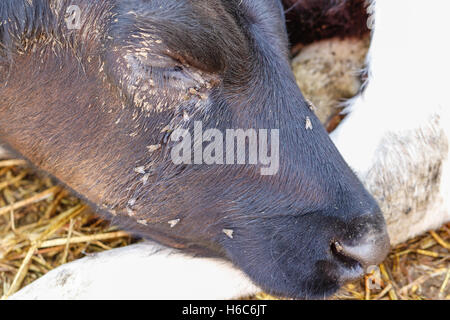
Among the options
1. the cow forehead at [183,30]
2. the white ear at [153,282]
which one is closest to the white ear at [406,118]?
the white ear at [153,282]

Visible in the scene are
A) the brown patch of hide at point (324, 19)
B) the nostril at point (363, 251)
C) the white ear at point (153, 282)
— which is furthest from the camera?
the brown patch of hide at point (324, 19)

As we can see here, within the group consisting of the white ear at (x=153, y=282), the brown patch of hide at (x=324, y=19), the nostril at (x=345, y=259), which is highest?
the brown patch of hide at (x=324, y=19)

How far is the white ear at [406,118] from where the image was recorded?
2.35m

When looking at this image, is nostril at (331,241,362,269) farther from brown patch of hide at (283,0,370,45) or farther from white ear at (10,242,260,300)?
brown patch of hide at (283,0,370,45)

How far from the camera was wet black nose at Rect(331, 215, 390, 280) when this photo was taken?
183 centimetres

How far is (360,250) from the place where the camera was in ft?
6.01

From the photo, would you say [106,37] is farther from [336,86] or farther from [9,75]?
[336,86]

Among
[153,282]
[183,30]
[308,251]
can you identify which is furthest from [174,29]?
[153,282]

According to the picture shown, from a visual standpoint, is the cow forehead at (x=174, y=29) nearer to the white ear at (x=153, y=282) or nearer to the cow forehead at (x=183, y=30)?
the cow forehead at (x=183, y=30)

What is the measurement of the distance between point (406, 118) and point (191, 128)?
1015 mm

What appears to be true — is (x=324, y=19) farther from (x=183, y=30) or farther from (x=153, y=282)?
(x=153, y=282)

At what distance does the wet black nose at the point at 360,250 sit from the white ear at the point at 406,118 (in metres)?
0.50

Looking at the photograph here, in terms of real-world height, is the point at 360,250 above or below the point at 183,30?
below

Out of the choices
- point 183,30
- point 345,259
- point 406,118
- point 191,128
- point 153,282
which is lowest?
point 153,282
